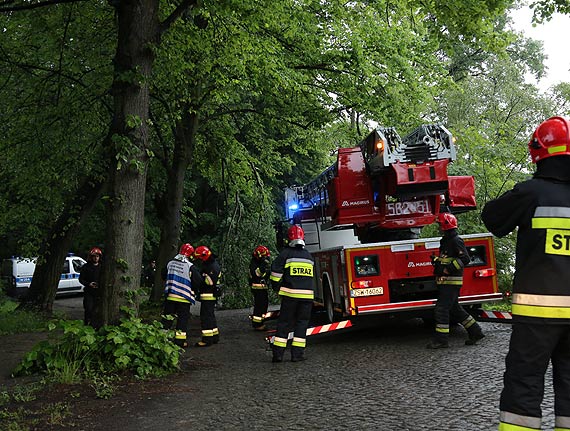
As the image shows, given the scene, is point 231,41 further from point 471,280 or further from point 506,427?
point 506,427

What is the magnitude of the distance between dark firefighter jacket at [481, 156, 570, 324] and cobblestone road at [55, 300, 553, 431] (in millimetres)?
1777

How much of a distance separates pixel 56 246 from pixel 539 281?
14.5 metres

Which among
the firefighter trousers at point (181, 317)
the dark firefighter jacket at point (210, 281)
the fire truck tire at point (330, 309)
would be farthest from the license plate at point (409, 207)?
the firefighter trousers at point (181, 317)

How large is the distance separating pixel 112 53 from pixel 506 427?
41.9 ft

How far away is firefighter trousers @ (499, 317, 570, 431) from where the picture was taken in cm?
354

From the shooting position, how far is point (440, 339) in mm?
9148

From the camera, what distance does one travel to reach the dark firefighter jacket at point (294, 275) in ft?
30.6

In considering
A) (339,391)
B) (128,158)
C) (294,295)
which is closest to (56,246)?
(128,158)

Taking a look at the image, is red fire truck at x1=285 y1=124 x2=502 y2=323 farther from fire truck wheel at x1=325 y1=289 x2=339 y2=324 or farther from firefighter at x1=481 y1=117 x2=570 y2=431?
firefighter at x1=481 y1=117 x2=570 y2=431

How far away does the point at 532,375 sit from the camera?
11.7 feet

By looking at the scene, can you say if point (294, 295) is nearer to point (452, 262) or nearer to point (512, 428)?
point (452, 262)

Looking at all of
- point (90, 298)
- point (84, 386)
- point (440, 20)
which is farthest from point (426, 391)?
point (90, 298)

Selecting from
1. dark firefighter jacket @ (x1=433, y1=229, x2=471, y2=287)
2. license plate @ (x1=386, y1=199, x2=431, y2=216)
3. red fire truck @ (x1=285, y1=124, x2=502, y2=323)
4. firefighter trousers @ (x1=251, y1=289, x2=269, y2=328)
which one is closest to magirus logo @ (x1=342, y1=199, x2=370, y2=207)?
red fire truck @ (x1=285, y1=124, x2=502, y2=323)

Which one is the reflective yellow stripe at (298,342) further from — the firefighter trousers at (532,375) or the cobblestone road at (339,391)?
the firefighter trousers at (532,375)
